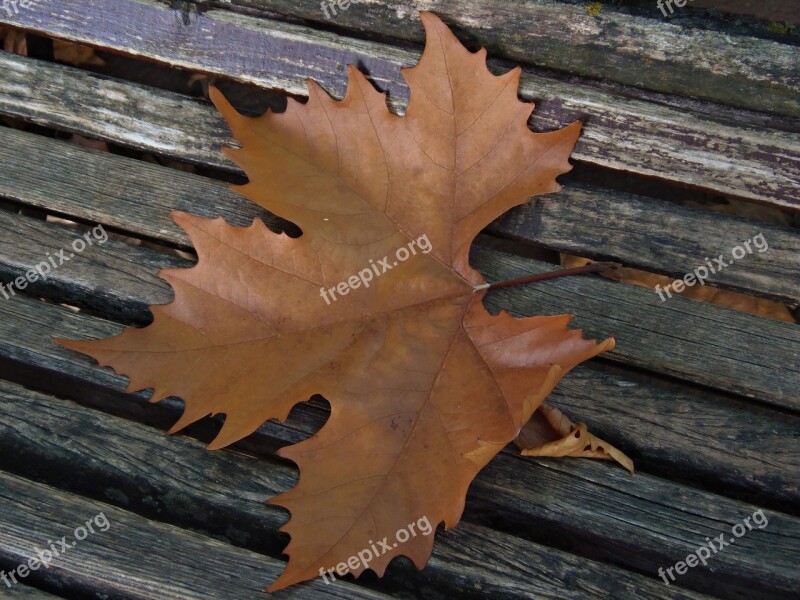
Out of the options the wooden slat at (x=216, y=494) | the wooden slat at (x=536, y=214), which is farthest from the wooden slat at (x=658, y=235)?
the wooden slat at (x=216, y=494)

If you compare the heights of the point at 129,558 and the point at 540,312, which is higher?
the point at 540,312

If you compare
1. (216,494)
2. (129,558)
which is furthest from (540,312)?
(129,558)

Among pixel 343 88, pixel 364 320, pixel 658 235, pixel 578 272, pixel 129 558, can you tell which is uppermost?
pixel 343 88

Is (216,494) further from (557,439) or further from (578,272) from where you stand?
(578,272)

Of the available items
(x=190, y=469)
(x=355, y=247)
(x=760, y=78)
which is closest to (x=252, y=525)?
(x=190, y=469)

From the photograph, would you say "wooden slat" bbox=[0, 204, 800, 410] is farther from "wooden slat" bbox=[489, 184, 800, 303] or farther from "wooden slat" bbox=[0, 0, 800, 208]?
"wooden slat" bbox=[0, 0, 800, 208]

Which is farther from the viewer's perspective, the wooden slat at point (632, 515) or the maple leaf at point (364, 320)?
the wooden slat at point (632, 515)

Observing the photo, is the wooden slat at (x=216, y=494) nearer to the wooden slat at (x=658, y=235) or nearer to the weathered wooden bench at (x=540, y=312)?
the weathered wooden bench at (x=540, y=312)
